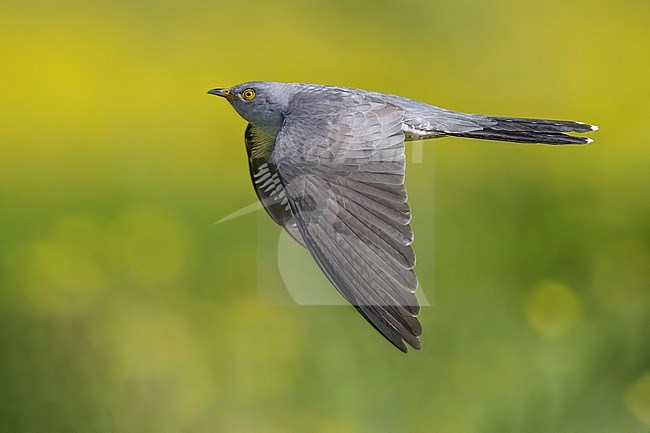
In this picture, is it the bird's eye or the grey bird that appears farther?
the bird's eye

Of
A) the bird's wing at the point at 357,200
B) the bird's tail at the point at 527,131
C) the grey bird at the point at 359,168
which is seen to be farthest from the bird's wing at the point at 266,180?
the bird's tail at the point at 527,131

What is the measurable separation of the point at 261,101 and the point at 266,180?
22 centimetres

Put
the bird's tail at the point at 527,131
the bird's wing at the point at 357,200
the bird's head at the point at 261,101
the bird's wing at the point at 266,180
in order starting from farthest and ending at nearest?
the bird's wing at the point at 266,180, the bird's head at the point at 261,101, the bird's tail at the point at 527,131, the bird's wing at the point at 357,200

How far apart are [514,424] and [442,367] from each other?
0.32 m

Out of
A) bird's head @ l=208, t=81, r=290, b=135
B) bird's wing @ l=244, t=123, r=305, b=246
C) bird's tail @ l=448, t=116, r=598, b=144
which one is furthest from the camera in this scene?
bird's wing @ l=244, t=123, r=305, b=246

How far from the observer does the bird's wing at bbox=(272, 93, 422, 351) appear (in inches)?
70.5

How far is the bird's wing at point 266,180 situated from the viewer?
7.65 feet

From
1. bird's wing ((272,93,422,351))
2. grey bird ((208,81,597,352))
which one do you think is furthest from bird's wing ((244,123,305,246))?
bird's wing ((272,93,422,351))

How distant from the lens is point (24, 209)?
4.03 meters

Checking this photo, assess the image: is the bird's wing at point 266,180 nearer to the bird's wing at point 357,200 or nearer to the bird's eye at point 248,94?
the bird's eye at point 248,94

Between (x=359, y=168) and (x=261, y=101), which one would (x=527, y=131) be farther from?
(x=261, y=101)

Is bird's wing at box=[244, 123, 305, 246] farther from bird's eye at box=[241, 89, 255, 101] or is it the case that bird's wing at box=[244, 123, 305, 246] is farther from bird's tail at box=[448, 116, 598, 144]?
bird's tail at box=[448, 116, 598, 144]

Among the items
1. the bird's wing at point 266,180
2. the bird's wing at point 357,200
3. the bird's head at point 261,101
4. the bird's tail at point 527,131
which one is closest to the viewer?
the bird's wing at point 357,200

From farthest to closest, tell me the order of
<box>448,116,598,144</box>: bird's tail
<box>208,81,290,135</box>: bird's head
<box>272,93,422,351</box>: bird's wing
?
<box>208,81,290,135</box>: bird's head → <box>448,116,598,144</box>: bird's tail → <box>272,93,422,351</box>: bird's wing
